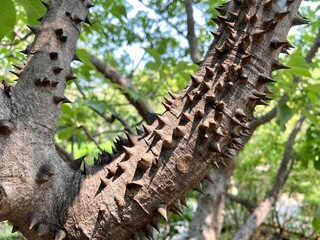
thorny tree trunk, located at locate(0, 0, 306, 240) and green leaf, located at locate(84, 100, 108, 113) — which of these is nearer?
thorny tree trunk, located at locate(0, 0, 306, 240)

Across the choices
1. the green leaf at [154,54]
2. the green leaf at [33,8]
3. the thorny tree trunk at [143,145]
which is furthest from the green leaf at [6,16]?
the green leaf at [154,54]

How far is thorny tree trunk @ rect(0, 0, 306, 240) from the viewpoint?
0.98 m

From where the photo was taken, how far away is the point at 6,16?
120 cm

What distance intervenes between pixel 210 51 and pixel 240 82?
5.7 inches

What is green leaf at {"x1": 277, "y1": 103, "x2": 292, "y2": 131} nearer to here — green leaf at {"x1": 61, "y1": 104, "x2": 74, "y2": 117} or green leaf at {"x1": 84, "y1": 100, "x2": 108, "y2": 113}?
green leaf at {"x1": 84, "y1": 100, "x2": 108, "y2": 113}

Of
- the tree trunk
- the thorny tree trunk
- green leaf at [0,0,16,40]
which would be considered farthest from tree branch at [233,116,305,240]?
green leaf at [0,0,16,40]

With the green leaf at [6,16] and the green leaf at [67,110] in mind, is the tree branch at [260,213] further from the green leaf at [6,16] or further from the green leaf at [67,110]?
the green leaf at [6,16]

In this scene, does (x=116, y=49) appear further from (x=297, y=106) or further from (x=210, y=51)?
(x=210, y=51)

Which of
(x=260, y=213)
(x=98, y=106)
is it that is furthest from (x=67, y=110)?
(x=260, y=213)

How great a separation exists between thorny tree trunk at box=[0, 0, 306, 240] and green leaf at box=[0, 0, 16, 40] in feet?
0.69

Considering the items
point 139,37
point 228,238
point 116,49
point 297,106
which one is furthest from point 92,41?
point 228,238

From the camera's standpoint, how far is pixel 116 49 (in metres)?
3.49

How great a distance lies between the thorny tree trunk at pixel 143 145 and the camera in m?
0.98

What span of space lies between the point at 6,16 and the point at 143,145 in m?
0.57
